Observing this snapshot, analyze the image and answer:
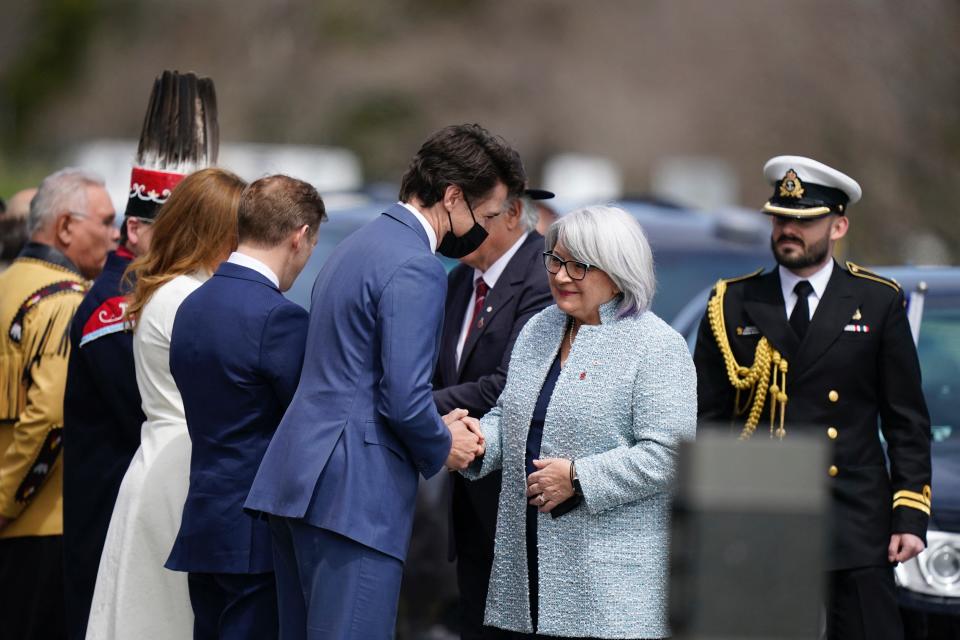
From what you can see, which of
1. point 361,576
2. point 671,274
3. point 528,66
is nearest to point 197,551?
Answer: point 361,576

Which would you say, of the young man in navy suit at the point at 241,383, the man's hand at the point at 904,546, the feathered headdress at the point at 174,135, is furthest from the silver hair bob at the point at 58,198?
the man's hand at the point at 904,546

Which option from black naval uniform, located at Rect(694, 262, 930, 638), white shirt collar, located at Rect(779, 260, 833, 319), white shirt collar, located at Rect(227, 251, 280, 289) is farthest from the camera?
white shirt collar, located at Rect(779, 260, 833, 319)

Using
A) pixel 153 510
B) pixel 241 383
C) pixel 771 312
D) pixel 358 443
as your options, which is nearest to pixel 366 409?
pixel 358 443

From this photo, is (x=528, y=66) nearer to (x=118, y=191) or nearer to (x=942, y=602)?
(x=118, y=191)

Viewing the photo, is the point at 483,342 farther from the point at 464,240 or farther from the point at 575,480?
the point at 575,480

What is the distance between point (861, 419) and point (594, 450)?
0.94 meters

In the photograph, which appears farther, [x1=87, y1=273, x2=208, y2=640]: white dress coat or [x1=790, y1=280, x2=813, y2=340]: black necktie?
[x1=790, y1=280, x2=813, y2=340]: black necktie

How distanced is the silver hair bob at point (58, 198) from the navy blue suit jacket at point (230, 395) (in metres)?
1.66

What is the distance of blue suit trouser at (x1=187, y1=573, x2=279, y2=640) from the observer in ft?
14.2

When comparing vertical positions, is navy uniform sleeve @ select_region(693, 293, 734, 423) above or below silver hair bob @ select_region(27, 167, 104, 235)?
below

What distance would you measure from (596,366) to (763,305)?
81cm

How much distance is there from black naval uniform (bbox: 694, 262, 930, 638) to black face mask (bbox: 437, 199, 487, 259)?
3.31 ft

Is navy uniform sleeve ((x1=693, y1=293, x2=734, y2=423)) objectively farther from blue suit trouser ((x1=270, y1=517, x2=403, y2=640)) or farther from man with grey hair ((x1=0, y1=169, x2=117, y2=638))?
man with grey hair ((x1=0, y1=169, x2=117, y2=638))

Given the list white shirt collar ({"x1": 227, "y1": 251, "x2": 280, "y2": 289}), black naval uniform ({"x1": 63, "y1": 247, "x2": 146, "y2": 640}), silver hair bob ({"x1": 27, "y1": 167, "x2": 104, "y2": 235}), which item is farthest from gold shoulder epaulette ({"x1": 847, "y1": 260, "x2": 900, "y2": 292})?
silver hair bob ({"x1": 27, "y1": 167, "x2": 104, "y2": 235})
